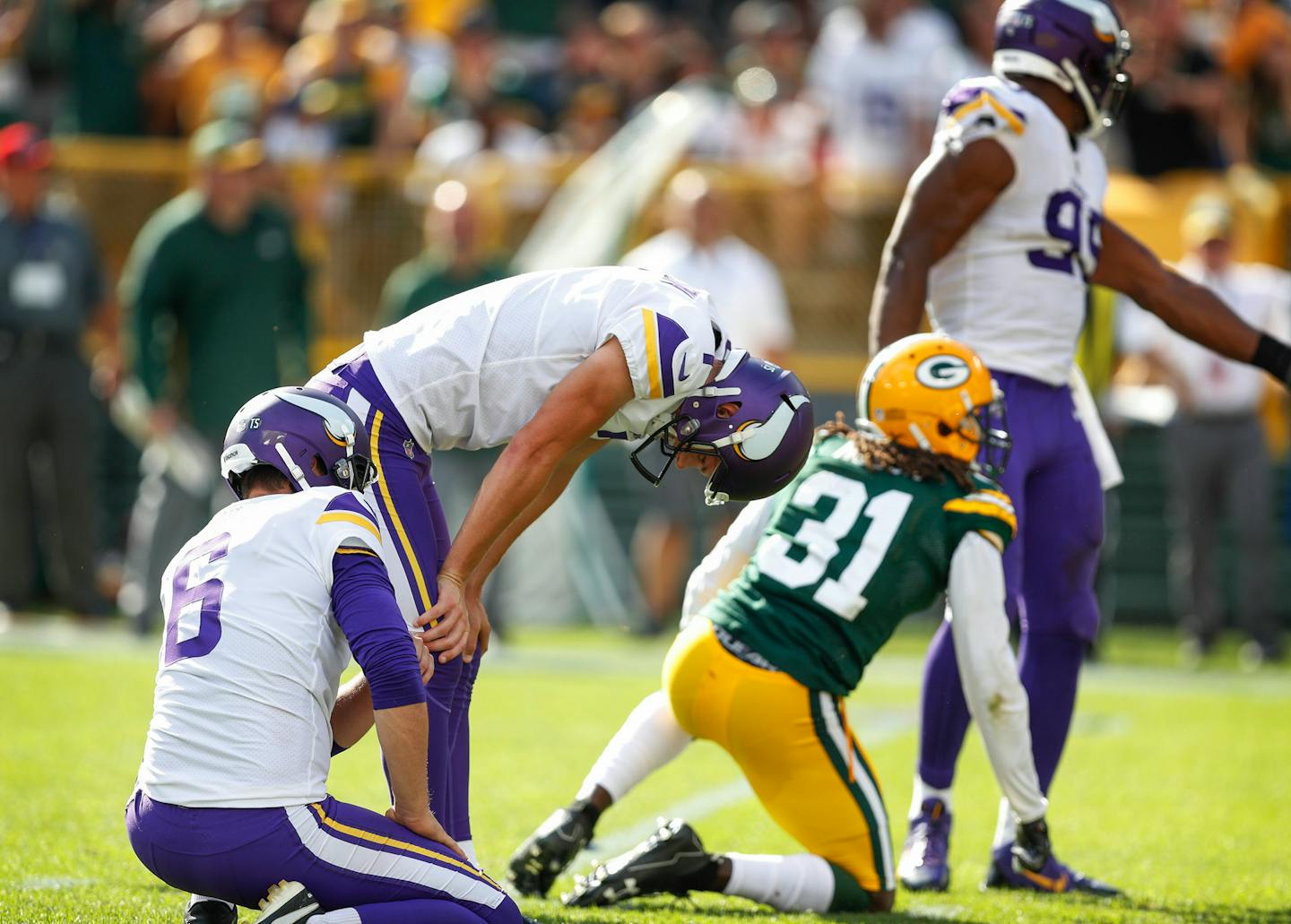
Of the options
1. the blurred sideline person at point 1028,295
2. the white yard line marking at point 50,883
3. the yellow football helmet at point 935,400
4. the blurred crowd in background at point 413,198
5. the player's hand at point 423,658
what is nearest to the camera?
the player's hand at point 423,658

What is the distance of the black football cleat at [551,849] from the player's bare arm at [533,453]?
78 cm

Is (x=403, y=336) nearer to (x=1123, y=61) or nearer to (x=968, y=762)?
(x=1123, y=61)

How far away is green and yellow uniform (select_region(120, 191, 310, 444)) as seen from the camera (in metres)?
9.50

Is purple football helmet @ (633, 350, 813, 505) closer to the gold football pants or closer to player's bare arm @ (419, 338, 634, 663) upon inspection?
player's bare arm @ (419, 338, 634, 663)

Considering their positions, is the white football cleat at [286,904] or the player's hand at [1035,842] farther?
the player's hand at [1035,842]

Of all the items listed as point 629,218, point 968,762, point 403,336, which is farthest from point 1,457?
point 403,336

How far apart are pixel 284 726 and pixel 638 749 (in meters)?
1.35

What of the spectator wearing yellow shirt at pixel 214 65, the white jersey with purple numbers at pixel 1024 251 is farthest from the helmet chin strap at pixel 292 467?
the spectator wearing yellow shirt at pixel 214 65

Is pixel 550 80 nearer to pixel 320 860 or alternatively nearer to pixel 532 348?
pixel 532 348

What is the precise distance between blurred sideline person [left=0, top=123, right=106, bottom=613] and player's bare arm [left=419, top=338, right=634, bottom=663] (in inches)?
269

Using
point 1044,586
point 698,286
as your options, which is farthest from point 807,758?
point 698,286

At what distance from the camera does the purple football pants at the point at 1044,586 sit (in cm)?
494

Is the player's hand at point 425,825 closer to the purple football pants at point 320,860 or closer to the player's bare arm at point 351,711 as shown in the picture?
the purple football pants at point 320,860

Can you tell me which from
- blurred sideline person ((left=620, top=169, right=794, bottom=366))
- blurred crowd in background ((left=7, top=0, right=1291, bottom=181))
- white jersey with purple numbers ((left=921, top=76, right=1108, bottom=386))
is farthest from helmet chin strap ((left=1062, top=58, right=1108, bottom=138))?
blurred crowd in background ((left=7, top=0, right=1291, bottom=181))
